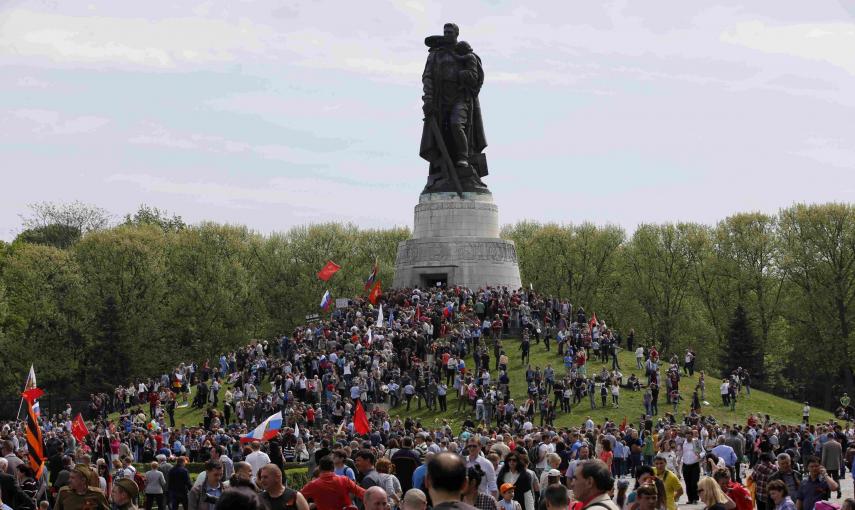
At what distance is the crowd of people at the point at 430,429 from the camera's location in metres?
13.5

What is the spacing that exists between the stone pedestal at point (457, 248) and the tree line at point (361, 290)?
13000 mm

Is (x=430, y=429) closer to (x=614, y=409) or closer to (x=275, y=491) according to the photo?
(x=614, y=409)

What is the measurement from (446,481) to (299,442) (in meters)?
21.0

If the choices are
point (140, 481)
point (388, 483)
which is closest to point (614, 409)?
point (140, 481)

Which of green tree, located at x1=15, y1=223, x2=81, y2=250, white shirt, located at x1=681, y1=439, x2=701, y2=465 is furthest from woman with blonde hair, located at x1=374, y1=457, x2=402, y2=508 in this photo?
green tree, located at x1=15, y1=223, x2=81, y2=250

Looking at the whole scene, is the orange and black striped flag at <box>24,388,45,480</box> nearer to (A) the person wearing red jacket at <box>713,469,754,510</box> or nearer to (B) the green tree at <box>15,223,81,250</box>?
(A) the person wearing red jacket at <box>713,469,754,510</box>

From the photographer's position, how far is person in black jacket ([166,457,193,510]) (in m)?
17.7

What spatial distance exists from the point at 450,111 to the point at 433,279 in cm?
724

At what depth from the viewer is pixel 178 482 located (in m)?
17.8

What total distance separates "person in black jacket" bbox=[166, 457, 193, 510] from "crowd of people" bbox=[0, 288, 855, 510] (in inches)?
0.9

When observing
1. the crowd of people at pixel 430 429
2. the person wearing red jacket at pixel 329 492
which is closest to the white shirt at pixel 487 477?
the crowd of people at pixel 430 429

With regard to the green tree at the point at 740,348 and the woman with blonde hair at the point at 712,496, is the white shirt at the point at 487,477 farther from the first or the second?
the green tree at the point at 740,348

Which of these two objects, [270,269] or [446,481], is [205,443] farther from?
[270,269]

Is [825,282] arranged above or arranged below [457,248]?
below
